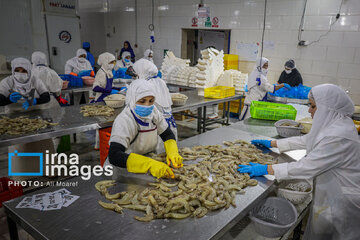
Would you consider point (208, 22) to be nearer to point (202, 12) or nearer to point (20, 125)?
point (202, 12)

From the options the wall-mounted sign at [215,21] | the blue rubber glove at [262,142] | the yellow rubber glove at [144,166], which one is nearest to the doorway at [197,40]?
the wall-mounted sign at [215,21]

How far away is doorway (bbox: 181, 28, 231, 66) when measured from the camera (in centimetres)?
929

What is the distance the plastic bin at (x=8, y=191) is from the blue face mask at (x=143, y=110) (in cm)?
159

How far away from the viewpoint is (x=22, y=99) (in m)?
3.97

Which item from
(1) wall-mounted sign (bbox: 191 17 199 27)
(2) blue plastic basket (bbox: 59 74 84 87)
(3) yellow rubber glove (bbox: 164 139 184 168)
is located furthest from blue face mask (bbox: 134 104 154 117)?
(1) wall-mounted sign (bbox: 191 17 199 27)

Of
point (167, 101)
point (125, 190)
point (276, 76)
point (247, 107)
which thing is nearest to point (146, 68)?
point (167, 101)

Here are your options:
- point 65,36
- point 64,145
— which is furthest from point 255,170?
point 65,36

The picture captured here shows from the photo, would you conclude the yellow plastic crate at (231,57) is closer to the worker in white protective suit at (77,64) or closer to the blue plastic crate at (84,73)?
the blue plastic crate at (84,73)

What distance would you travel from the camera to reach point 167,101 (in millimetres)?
3719

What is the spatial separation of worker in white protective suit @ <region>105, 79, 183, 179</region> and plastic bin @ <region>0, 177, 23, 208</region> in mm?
1247

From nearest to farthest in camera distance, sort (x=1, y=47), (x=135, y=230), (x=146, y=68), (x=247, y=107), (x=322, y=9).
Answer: (x=135, y=230)
(x=146, y=68)
(x=247, y=107)
(x=322, y=9)
(x=1, y=47)

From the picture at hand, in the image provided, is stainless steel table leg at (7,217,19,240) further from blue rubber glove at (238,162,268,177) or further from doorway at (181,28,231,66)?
doorway at (181,28,231,66)

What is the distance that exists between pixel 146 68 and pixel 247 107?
9.71 feet

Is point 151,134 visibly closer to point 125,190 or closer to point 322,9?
point 125,190
